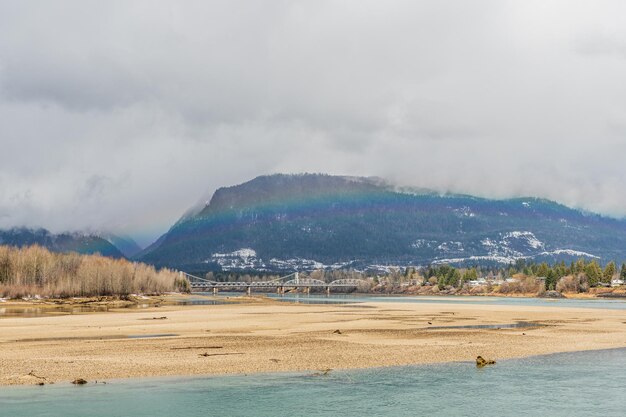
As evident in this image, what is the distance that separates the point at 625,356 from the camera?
4991cm

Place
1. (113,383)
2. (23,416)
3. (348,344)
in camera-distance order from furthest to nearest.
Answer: (348,344)
(113,383)
(23,416)

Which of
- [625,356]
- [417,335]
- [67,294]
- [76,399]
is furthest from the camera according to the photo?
[67,294]

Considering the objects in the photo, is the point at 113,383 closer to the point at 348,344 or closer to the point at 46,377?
the point at 46,377

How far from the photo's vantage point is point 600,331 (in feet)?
237

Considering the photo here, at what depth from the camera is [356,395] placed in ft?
112

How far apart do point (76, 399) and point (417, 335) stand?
40.7m

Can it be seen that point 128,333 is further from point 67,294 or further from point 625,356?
point 67,294

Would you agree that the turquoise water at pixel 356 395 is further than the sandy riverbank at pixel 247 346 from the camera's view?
No

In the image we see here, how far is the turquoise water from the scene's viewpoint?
3052 cm

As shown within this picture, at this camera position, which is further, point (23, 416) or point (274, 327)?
point (274, 327)

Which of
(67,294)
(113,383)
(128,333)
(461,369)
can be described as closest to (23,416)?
(113,383)

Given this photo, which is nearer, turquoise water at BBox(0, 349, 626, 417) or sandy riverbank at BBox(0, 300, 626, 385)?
turquoise water at BBox(0, 349, 626, 417)

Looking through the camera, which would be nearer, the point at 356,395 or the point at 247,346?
the point at 356,395

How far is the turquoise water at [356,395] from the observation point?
100 feet
